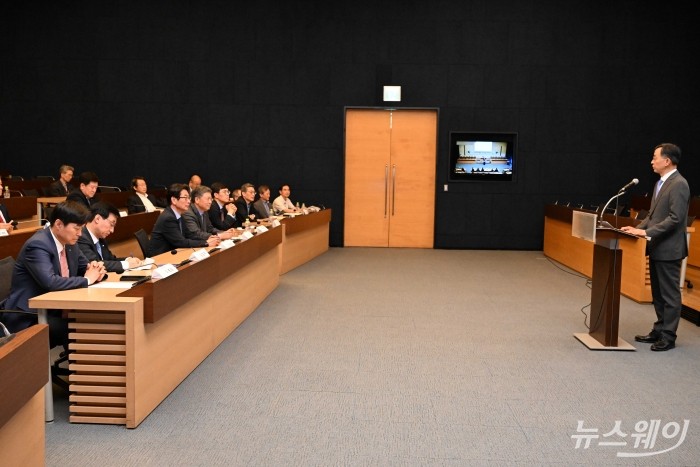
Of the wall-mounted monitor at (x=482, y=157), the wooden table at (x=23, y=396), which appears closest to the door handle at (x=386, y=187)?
the wall-mounted monitor at (x=482, y=157)

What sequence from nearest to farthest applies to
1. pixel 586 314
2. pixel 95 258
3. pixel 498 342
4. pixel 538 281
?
pixel 95 258 → pixel 498 342 → pixel 586 314 → pixel 538 281

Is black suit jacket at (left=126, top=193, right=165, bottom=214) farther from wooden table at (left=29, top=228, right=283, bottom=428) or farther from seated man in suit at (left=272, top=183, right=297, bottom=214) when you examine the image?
wooden table at (left=29, top=228, right=283, bottom=428)

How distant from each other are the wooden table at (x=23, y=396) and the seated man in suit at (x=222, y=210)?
219 inches

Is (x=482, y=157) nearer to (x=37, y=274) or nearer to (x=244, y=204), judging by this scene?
(x=244, y=204)

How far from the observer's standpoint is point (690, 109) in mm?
12039

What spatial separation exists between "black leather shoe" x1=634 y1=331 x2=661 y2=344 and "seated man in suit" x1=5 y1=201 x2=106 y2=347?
169 inches

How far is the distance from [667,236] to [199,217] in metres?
4.25

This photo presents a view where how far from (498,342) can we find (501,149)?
7.10 metres

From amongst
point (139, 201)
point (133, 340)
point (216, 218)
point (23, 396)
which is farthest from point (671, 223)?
point (139, 201)

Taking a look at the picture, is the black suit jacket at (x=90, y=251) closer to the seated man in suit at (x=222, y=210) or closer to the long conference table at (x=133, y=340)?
the long conference table at (x=133, y=340)

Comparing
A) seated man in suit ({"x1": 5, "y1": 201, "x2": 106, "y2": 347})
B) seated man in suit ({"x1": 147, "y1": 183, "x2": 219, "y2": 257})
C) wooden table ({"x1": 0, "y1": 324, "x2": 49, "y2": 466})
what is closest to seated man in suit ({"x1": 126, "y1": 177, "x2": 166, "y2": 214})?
seated man in suit ({"x1": 147, "y1": 183, "x2": 219, "y2": 257})

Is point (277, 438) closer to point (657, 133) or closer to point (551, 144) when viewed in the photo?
point (551, 144)

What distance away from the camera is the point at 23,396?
2359 mm

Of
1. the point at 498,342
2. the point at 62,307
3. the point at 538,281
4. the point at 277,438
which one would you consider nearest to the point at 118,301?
the point at 62,307
